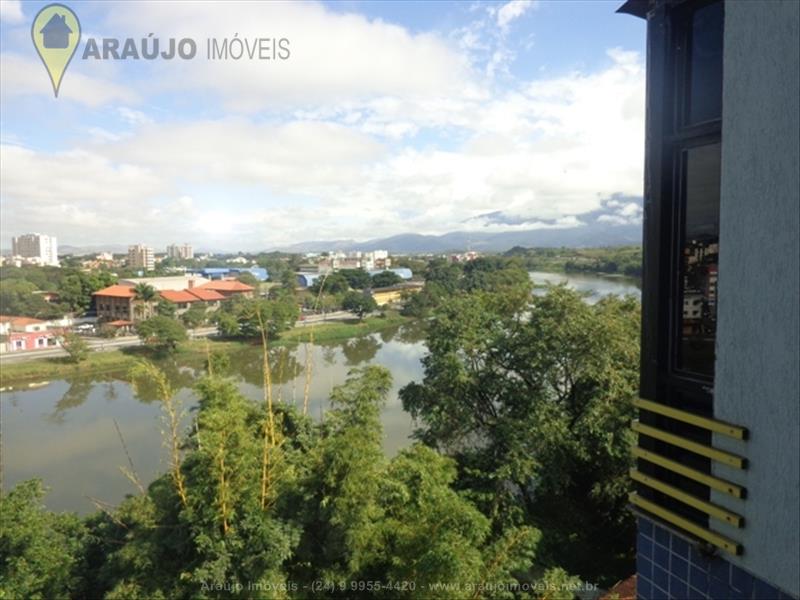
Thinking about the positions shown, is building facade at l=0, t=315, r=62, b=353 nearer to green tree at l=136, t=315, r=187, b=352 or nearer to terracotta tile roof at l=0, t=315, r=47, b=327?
terracotta tile roof at l=0, t=315, r=47, b=327

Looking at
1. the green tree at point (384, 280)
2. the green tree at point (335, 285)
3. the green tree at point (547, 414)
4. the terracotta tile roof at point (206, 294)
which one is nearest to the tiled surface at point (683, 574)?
the green tree at point (547, 414)

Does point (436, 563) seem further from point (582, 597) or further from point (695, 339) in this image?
point (695, 339)

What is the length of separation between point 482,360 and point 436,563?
2.90 meters

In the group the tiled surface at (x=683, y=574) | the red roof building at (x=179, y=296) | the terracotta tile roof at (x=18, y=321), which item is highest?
the tiled surface at (x=683, y=574)

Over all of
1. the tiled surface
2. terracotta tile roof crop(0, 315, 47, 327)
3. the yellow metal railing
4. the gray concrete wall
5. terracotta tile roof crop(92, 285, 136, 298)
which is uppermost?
the gray concrete wall

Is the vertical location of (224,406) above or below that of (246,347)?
above

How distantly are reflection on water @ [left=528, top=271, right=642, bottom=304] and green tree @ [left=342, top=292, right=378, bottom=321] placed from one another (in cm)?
666

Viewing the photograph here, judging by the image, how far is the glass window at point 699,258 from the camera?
3.63 feet

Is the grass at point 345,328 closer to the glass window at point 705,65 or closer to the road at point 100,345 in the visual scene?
the road at point 100,345

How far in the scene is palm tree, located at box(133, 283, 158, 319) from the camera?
19.3 metres

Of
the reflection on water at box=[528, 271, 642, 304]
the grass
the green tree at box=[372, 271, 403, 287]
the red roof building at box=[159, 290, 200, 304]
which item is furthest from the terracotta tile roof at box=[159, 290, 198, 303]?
the reflection on water at box=[528, 271, 642, 304]

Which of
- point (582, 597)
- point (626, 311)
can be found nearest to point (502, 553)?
point (582, 597)

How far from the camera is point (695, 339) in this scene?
117 centimetres

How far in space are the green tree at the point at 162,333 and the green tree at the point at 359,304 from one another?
7.21 m
